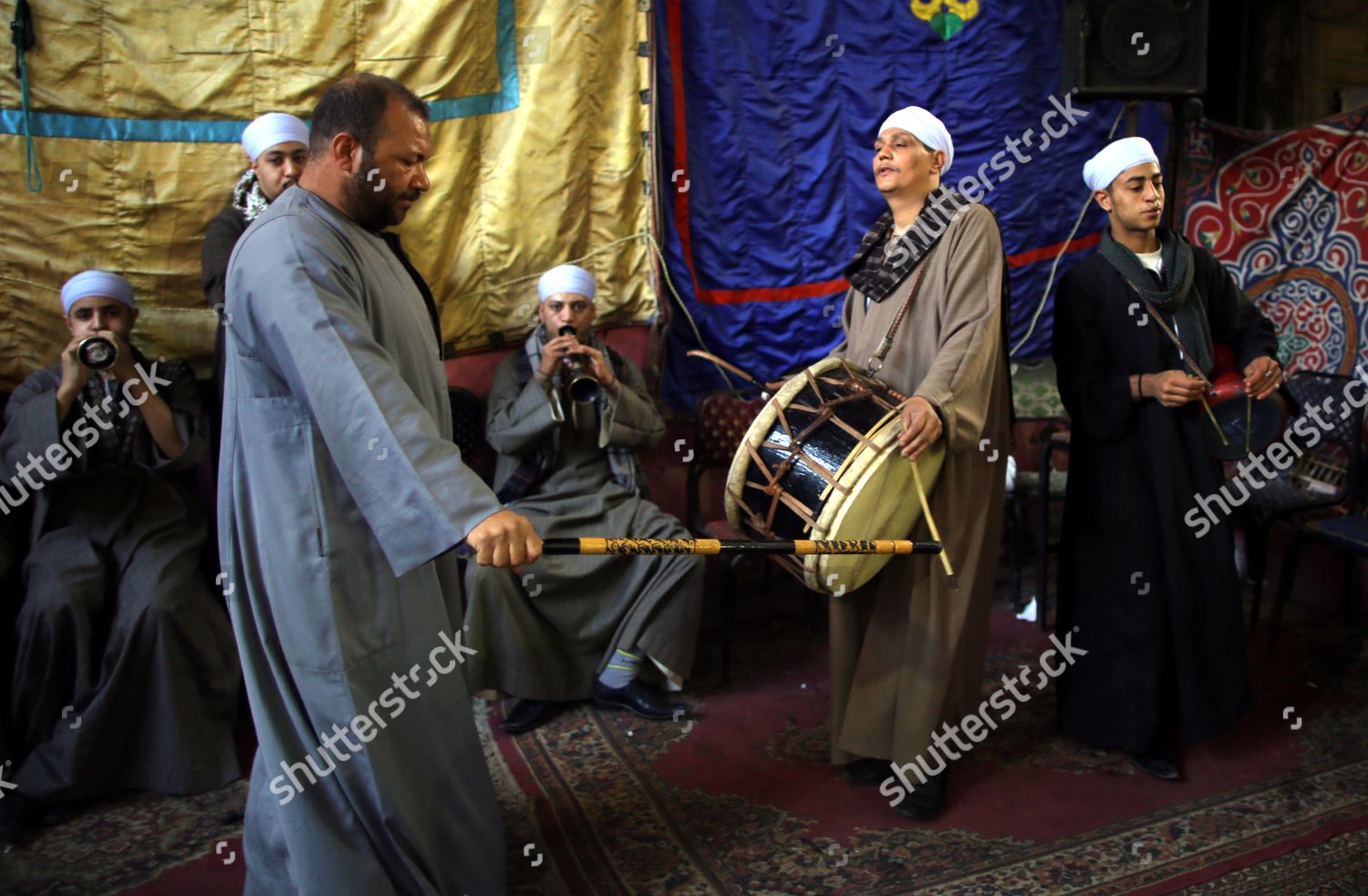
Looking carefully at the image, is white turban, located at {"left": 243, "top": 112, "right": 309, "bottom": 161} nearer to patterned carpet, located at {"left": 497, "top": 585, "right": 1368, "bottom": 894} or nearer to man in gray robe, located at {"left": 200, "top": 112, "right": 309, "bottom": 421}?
man in gray robe, located at {"left": 200, "top": 112, "right": 309, "bottom": 421}

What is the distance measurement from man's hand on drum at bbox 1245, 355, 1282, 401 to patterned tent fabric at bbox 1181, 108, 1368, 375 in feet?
5.74

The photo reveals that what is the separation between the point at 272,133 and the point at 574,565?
1.64 meters

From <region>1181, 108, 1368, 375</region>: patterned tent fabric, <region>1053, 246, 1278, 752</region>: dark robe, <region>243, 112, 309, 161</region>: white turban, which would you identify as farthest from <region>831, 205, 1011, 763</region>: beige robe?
<region>1181, 108, 1368, 375</region>: patterned tent fabric

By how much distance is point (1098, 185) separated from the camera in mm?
2928

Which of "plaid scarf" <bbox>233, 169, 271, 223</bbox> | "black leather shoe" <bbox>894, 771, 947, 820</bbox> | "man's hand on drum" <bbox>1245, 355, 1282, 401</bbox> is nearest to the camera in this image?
"black leather shoe" <bbox>894, 771, 947, 820</bbox>

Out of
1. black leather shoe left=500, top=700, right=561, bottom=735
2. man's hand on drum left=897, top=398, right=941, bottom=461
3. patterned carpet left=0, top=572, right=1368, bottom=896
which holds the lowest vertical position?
black leather shoe left=500, top=700, right=561, bottom=735

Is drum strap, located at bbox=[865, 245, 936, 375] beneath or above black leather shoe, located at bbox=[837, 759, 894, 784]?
above

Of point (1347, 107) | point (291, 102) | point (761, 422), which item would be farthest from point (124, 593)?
point (1347, 107)

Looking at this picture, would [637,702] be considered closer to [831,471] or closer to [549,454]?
[549,454]

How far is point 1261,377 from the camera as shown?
2781 mm

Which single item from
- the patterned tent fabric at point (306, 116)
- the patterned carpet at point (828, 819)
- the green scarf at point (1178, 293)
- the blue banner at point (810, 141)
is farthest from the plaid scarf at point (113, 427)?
the green scarf at point (1178, 293)

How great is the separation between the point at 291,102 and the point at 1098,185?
102 inches

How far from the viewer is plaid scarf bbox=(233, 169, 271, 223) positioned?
10.5 ft

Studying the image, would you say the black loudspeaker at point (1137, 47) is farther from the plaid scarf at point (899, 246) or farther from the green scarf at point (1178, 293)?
the plaid scarf at point (899, 246)
